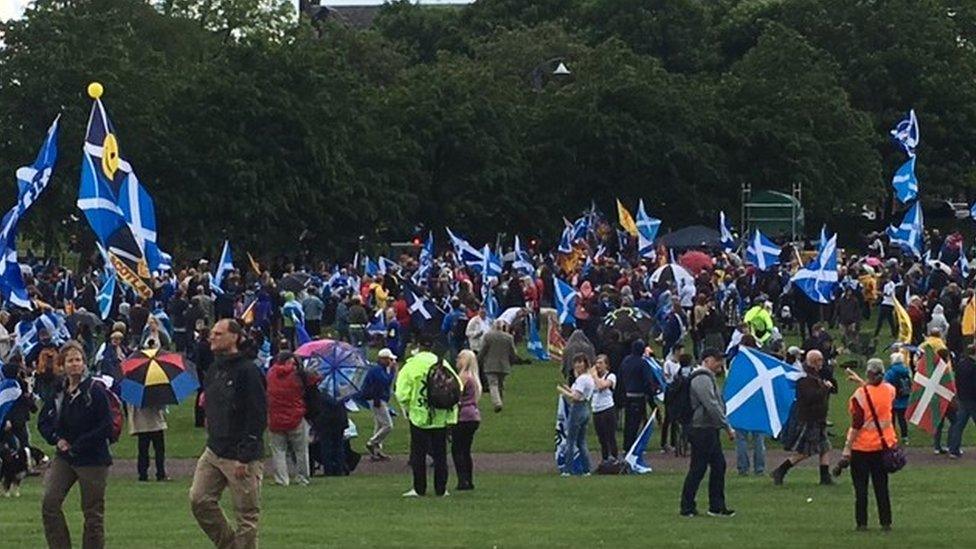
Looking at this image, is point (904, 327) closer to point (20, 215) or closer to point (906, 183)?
point (20, 215)

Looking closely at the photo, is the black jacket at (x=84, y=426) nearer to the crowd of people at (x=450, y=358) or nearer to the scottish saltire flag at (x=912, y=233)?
the crowd of people at (x=450, y=358)

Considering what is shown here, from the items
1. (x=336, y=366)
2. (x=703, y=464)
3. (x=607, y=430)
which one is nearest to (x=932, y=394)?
(x=607, y=430)

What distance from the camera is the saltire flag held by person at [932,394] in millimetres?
27688

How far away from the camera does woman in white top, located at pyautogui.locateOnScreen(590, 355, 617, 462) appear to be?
24.7 meters

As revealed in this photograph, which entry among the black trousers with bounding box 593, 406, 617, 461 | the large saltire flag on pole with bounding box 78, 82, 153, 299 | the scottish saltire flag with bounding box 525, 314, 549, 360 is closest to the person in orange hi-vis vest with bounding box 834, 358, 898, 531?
the black trousers with bounding box 593, 406, 617, 461

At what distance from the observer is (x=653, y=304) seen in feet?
139

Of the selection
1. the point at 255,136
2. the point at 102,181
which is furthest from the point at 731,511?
the point at 255,136

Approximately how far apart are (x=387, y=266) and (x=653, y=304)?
9.64 meters

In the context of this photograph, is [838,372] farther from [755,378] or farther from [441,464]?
[441,464]

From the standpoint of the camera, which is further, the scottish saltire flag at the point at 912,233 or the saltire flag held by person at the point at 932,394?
the scottish saltire flag at the point at 912,233

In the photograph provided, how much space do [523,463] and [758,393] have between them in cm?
383

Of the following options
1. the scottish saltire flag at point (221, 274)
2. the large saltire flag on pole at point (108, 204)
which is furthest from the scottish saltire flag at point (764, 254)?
the large saltire flag on pole at point (108, 204)

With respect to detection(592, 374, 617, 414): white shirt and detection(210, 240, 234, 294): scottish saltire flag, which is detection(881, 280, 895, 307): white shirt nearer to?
detection(210, 240, 234, 294): scottish saltire flag

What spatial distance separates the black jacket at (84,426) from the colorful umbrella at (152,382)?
29.6 feet
